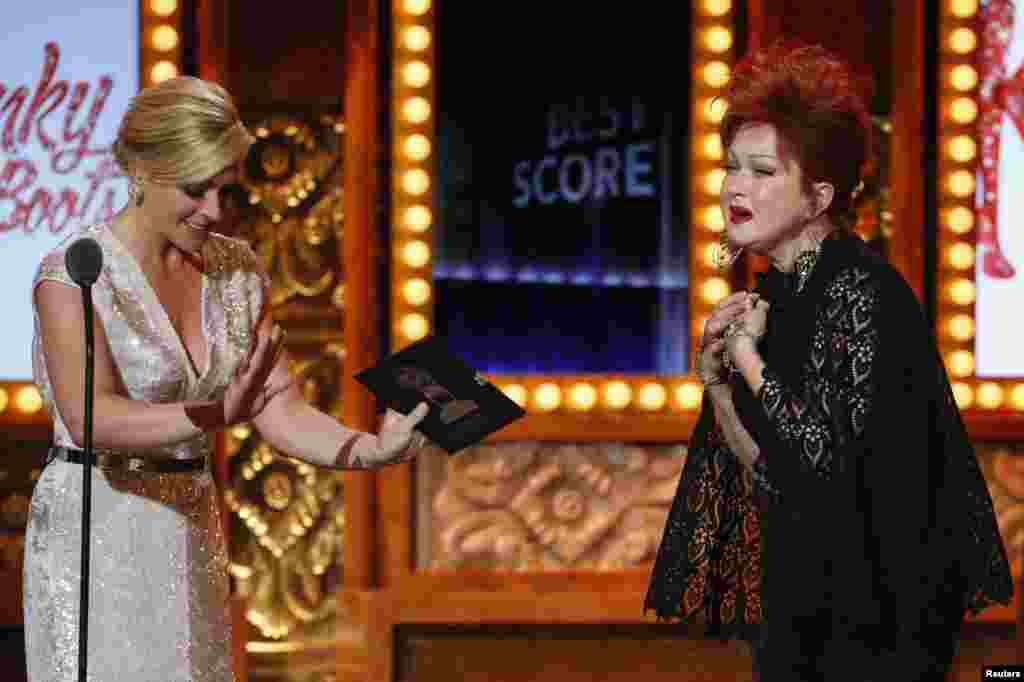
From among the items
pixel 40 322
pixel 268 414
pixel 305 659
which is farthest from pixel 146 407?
pixel 305 659

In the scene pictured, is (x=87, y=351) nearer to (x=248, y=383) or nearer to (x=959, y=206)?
(x=248, y=383)

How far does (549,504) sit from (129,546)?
7.30 ft

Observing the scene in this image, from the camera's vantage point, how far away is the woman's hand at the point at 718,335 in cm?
261

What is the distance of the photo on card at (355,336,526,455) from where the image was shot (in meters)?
2.68

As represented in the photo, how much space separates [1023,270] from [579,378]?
141cm

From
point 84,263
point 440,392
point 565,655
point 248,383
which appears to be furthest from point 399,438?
point 565,655

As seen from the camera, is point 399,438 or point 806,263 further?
point 399,438

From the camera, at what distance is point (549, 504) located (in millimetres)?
4652

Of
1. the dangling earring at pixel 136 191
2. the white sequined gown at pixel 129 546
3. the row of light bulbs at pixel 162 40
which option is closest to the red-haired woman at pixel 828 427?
the white sequined gown at pixel 129 546

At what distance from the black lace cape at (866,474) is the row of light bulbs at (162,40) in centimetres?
258

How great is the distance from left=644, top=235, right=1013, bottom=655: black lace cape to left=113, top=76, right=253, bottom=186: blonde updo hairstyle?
97cm

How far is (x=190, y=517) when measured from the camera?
2633 millimetres

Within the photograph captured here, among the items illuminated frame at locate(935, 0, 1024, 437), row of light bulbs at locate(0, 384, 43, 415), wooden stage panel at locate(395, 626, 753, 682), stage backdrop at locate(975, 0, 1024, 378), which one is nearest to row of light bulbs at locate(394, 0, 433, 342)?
wooden stage panel at locate(395, 626, 753, 682)

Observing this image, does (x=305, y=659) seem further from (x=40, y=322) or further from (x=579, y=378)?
(x=40, y=322)
